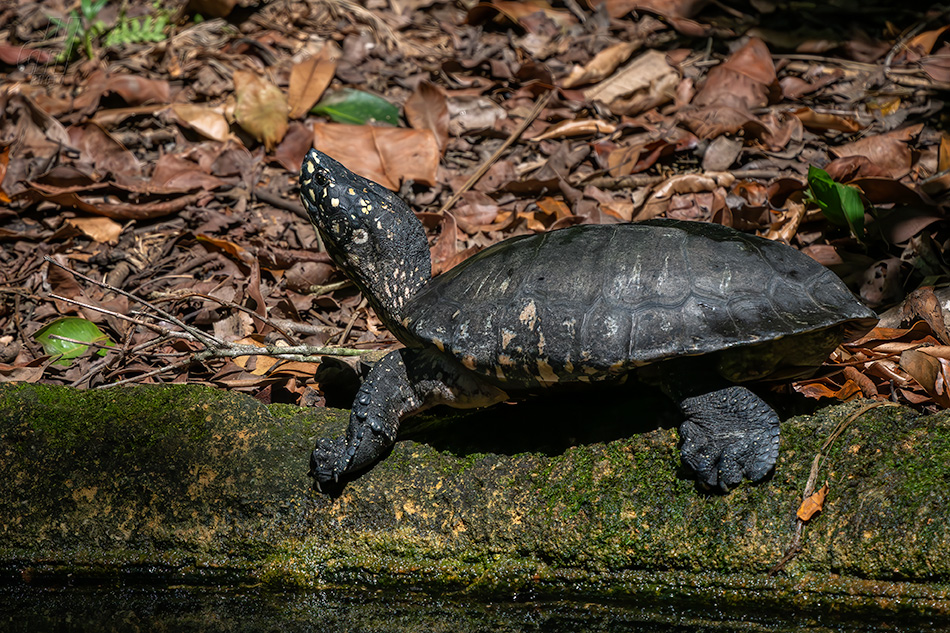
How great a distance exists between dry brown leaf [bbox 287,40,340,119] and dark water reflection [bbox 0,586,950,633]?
12.6 feet

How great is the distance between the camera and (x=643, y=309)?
264cm

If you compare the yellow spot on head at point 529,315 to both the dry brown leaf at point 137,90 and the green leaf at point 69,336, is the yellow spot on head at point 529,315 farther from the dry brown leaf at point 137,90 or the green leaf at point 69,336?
the dry brown leaf at point 137,90

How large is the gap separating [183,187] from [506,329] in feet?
10.9

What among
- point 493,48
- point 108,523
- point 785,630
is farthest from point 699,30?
point 108,523

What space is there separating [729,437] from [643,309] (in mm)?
504

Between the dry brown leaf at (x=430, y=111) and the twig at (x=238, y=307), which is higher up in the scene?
the dry brown leaf at (x=430, y=111)

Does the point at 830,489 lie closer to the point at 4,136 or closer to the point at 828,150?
the point at 828,150

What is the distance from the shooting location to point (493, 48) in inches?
252

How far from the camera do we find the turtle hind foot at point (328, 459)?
2742mm

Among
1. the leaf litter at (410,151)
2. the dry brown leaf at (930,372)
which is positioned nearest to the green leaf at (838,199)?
the leaf litter at (410,151)

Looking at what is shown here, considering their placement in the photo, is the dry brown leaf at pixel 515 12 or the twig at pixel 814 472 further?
the dry brown leaf at pixel 515 12

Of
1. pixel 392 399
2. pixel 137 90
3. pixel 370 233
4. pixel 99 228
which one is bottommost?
pixel 99 228

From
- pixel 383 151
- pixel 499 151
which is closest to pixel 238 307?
pixel 383 151

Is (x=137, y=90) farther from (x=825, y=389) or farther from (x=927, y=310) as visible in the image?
(x=927, y=310)
